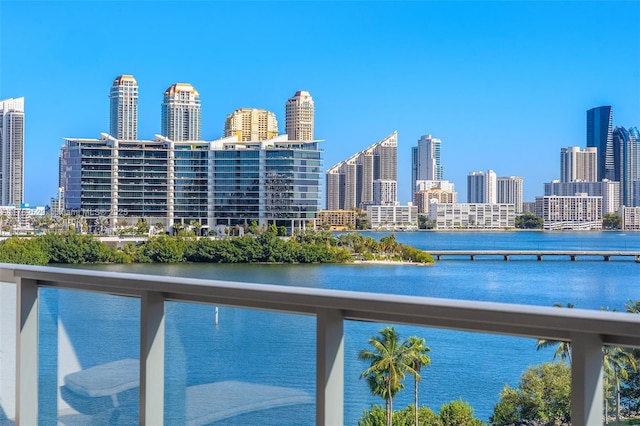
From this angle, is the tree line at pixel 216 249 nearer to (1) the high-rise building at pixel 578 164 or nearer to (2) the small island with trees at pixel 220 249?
(2) the small island with trees at pixel 220 249

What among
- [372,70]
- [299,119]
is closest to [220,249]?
[299,119]

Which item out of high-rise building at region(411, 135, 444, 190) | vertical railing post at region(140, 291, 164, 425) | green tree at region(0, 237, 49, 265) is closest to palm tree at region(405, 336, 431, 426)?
vertical railing post at region(140, 291, 164, 425)

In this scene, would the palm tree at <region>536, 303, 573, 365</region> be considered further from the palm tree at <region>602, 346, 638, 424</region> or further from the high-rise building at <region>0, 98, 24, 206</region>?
the high-rise building at <region>0, 98, 24, 206</region>

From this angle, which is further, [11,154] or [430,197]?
[430,197]

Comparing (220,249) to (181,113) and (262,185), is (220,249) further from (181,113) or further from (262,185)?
(181,113)

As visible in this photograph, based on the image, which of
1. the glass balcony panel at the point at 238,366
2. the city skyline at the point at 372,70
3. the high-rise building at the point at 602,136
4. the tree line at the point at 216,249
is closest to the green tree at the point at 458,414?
the glass balcony panel at the point at 238,366

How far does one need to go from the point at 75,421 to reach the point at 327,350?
66 centimetres

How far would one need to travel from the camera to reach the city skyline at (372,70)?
4166 centimetres

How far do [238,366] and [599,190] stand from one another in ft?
96.7

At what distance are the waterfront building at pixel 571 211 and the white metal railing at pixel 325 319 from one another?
28132 millimetres

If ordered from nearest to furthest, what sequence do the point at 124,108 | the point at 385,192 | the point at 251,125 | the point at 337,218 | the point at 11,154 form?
the point at 11,154, the point at 337,218, the point at 385,192, the point at 251,125, the point at 124,108

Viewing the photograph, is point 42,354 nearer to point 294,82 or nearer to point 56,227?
point 56,227

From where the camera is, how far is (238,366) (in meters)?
1.16

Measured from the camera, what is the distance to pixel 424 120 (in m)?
43.6
